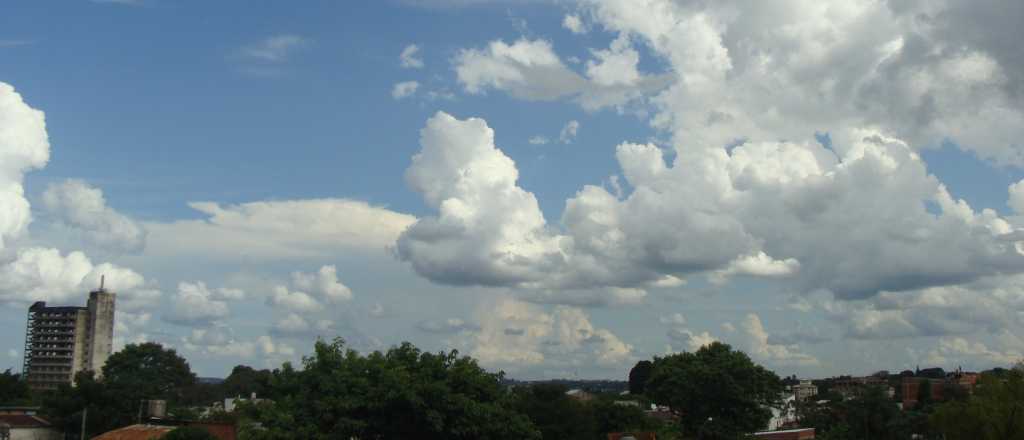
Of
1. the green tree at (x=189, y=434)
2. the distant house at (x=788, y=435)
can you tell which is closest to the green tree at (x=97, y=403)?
the green tree at (x=189, y=434)

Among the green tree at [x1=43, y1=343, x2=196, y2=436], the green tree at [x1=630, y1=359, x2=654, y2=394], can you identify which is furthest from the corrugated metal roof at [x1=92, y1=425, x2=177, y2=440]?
the green tree at [x1=630, y1=359, x2=654, y2=394]

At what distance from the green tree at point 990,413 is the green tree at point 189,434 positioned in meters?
36.0

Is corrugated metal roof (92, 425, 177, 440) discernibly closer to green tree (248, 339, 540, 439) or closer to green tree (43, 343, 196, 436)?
green tree (248, 339, 540, 439)

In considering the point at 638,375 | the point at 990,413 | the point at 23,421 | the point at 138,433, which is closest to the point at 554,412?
the point at 138,433

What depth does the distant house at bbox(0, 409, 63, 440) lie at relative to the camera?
69500mm

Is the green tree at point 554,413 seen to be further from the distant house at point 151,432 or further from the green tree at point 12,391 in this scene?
the green tree at point 12,391

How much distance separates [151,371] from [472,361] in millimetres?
113811

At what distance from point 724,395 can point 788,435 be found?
22715 millimetres

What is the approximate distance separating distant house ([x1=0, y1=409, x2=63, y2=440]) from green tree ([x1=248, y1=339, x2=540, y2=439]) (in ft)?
130

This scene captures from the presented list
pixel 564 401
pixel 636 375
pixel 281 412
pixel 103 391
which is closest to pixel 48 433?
pixel 103 391

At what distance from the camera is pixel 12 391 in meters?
116

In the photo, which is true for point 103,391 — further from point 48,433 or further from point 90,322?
point 90,322

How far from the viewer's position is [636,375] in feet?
581

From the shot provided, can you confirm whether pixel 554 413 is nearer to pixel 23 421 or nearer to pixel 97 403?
pixel 97 403
